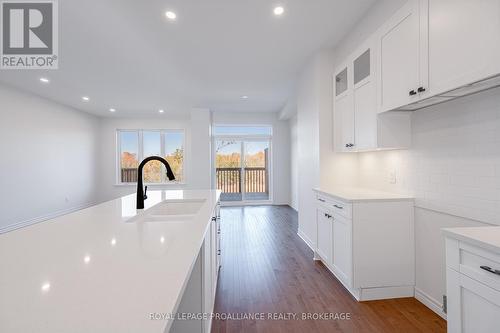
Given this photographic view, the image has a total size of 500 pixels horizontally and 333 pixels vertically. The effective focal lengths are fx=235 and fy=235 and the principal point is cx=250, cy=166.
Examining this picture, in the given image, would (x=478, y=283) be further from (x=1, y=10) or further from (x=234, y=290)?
(x=1, y=10)

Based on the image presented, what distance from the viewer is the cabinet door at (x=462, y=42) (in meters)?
1.18

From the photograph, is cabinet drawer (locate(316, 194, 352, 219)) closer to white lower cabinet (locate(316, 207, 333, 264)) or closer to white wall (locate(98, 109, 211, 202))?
white lower cabinet (locate(316, 207, 333, 264))

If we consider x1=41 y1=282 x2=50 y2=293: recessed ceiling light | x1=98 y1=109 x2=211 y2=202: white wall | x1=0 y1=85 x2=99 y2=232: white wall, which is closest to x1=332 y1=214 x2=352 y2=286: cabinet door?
x1=41 y1=282 x2=50 y2=293: recessed ceiling light

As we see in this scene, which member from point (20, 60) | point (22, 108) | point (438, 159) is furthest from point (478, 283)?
point (22, 108)

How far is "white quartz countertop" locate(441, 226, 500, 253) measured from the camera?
1.04 meters

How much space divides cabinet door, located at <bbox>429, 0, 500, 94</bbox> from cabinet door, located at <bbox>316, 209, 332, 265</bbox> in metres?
1.61

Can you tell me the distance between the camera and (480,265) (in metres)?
1.09

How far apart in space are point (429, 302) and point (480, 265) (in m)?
1.20

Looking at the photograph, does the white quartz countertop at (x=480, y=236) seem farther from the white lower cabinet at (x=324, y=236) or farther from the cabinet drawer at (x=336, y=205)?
the white lower cabinet at (x=324, y=236)

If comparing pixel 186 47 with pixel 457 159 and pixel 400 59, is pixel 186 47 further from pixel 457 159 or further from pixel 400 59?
pixel 457 159

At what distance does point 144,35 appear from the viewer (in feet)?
9.30

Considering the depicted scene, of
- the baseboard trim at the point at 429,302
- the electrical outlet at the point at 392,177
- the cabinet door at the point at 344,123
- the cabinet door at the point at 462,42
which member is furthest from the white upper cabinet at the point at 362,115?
the baseboard trim at the point at 429,302

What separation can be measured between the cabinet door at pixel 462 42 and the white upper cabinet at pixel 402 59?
0.30ft

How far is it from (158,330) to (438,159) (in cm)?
224
